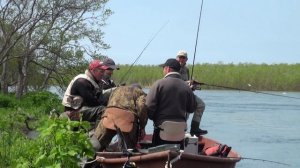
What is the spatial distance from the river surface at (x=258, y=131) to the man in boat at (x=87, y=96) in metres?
4.24

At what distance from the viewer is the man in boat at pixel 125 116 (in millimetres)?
8320

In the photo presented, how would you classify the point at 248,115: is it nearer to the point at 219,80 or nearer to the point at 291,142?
the point at 291,142

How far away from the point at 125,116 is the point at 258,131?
1699 cm

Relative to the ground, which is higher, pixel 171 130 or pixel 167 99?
pixel 167 99

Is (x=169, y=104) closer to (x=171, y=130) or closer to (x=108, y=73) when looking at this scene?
(x=171, y=130)

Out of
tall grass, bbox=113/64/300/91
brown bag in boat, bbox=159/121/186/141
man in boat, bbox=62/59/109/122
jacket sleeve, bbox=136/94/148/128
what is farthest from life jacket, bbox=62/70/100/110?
tall grass, bbox=113/64/300/91

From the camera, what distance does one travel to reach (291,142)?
21.5 m

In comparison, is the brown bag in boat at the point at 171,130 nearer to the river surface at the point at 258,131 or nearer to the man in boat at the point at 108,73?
the man in boat at the point at 108,73

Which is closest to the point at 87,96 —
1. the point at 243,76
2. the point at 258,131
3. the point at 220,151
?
the point at 220,151

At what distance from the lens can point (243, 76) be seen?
48.0 metres

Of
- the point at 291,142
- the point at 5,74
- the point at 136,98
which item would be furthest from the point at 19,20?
the point at 136,98

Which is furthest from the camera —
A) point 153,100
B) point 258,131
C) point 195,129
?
point 258,131

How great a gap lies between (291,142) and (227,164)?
13524mm

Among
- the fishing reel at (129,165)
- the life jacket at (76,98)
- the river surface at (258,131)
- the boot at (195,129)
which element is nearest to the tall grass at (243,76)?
the river surface at (258,131)
